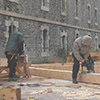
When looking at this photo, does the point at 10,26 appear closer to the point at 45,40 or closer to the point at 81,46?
the point at 45,40

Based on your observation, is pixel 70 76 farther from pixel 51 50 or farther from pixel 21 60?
pixel 51 50

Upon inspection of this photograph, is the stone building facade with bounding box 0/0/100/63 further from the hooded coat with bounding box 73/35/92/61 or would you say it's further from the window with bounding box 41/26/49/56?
the hooded coat with bounding box 73/35/92/61

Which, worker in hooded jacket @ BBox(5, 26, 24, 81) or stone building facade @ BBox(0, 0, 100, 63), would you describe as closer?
worker in hooded jacket @ BBox(5, 26, 24, 81)

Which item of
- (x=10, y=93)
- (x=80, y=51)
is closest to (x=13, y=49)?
(x=80, y=51)

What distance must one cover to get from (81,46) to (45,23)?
39.7 feet

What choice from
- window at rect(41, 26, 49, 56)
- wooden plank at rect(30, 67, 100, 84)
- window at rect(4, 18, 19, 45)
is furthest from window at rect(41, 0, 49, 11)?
wooden plank at rect(30, 67, 100, 84)

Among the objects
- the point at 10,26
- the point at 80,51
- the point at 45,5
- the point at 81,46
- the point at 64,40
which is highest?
the point at 45,5

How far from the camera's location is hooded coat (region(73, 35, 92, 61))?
23.9ft

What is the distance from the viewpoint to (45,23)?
63.2ft

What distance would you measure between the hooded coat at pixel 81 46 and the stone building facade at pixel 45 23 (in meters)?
8.28

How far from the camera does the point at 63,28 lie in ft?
72.1

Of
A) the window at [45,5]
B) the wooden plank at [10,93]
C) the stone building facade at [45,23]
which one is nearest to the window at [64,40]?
the stone building facade at [45,23]

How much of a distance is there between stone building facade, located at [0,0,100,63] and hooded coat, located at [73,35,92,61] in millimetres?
8282

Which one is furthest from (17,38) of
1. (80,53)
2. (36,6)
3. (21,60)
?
(36,6)
